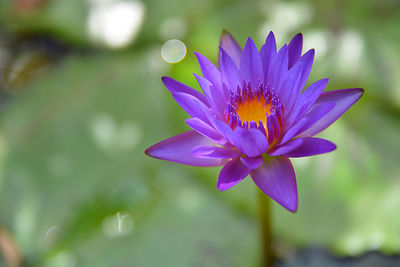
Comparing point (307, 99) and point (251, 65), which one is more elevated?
point (251, 65)

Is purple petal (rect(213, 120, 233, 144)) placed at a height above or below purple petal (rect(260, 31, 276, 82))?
below

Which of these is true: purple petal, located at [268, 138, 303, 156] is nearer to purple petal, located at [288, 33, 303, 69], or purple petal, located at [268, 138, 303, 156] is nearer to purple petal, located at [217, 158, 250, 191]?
purple petal, located at [217, 158, 250, 191]

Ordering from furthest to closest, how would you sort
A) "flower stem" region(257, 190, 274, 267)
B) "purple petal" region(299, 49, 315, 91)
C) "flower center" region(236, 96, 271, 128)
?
"flower stem" region(257, 190, 274, 267)
"flower center" region(236, 96, 271, 128)
"purple petal" region(299, 49, 315, 91)

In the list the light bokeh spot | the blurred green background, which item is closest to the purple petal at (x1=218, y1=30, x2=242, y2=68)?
the blurred green background

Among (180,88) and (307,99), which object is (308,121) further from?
(180,88)

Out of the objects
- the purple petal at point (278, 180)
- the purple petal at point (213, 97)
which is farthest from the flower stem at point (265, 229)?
the purple petal at point (213, 97)

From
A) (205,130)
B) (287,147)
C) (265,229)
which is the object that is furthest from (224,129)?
(265,229)

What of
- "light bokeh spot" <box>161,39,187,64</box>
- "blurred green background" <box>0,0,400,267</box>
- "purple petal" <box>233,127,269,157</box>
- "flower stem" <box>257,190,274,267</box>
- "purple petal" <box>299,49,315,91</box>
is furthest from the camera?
"light bokeh spot" <box>161,39,187,64</box>
